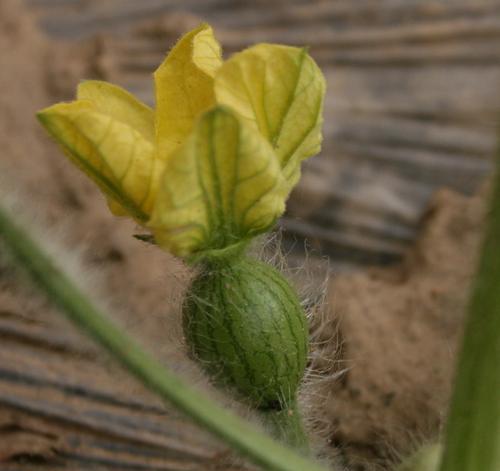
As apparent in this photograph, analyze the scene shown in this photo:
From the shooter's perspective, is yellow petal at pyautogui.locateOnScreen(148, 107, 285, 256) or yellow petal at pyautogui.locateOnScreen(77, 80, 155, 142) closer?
yellow petal at pyautogui.locateOnScreen(148, 107, 285, 256)

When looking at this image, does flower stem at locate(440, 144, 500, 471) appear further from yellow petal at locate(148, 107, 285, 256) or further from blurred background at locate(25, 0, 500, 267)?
blurred background at locate(25, 0, 500, 267)

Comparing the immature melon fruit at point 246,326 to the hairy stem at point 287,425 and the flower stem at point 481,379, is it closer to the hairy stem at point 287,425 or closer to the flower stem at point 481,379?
the hairy stem at point 287,425

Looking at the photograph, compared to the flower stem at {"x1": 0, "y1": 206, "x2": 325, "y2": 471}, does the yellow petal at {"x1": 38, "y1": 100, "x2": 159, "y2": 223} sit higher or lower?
higher

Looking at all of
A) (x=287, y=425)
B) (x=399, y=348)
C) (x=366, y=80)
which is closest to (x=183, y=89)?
(x=287, y=425)

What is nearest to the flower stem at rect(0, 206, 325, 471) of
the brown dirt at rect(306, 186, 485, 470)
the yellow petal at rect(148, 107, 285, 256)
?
the yellow petal at rect(148, 107, 285, 256)

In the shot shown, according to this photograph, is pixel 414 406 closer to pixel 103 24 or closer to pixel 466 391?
pixel 466 391

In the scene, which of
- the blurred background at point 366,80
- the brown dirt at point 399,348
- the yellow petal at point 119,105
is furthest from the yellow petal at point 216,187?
the blurred background at point 366,80

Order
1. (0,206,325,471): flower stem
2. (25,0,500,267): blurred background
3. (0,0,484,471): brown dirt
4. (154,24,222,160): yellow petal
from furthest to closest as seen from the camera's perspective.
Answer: (25,0,500,267): blurred background < (0,0,484,471): brown dirt < (154,24,222,160): yellow petal < (0,206,325,471): flower stem
